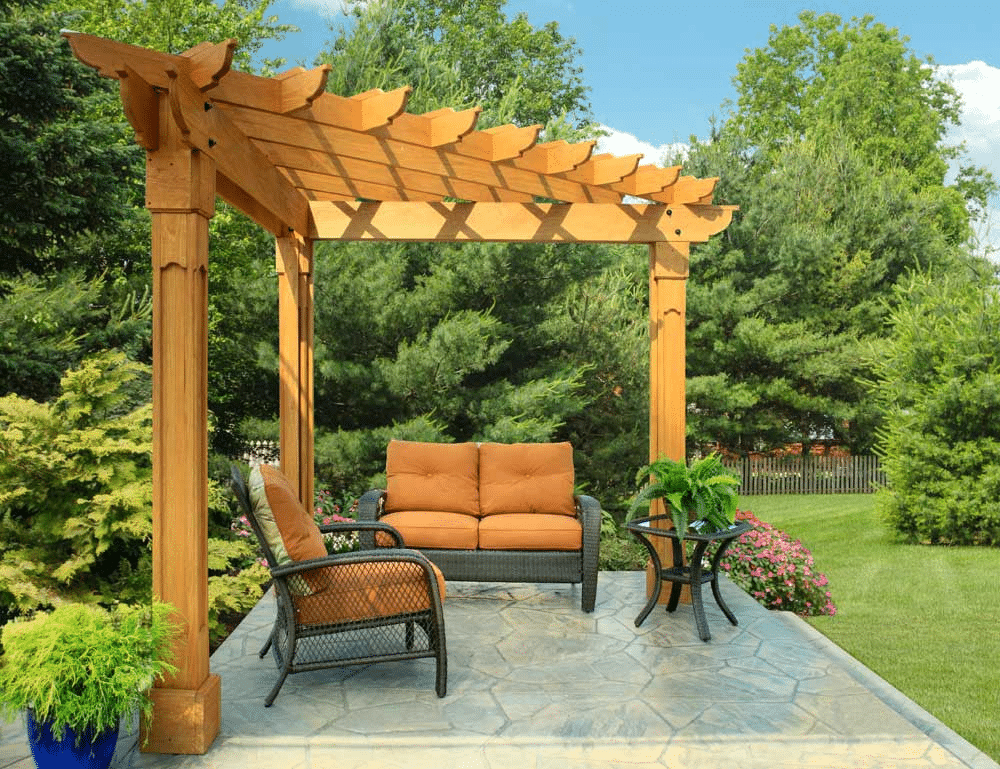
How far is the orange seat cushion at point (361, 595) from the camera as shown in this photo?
153 inches

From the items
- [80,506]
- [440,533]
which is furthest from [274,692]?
[80,506]

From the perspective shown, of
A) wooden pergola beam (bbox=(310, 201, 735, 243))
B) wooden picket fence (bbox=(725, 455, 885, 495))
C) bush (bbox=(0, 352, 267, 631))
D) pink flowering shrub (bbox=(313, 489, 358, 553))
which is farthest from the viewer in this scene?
wooden picket fence (bbox=(725, 455, 885, 495))

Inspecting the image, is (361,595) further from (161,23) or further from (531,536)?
(161,23)

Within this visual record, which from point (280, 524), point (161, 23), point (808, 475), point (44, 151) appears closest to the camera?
point (280, 524)

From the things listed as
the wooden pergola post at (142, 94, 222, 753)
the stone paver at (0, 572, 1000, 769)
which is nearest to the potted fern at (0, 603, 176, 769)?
the wooden pergola post at (142, 94, 222, 753)

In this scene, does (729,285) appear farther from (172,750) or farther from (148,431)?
(172,750)

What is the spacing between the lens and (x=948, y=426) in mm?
10711

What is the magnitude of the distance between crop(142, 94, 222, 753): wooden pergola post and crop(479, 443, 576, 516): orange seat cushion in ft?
9.14

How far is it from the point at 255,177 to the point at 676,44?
2580 cm

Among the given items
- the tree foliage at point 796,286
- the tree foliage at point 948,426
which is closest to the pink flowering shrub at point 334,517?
the tree foliage at point 948,426

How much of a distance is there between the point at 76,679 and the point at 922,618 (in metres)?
6.88

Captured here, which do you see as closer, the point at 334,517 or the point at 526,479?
the point at 526,479

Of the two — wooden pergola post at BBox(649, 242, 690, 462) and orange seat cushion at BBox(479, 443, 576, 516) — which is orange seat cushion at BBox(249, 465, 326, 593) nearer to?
orange seat cushion at BBox(479, 443, 576, 516)

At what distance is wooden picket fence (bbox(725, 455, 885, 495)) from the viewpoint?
701 inches
